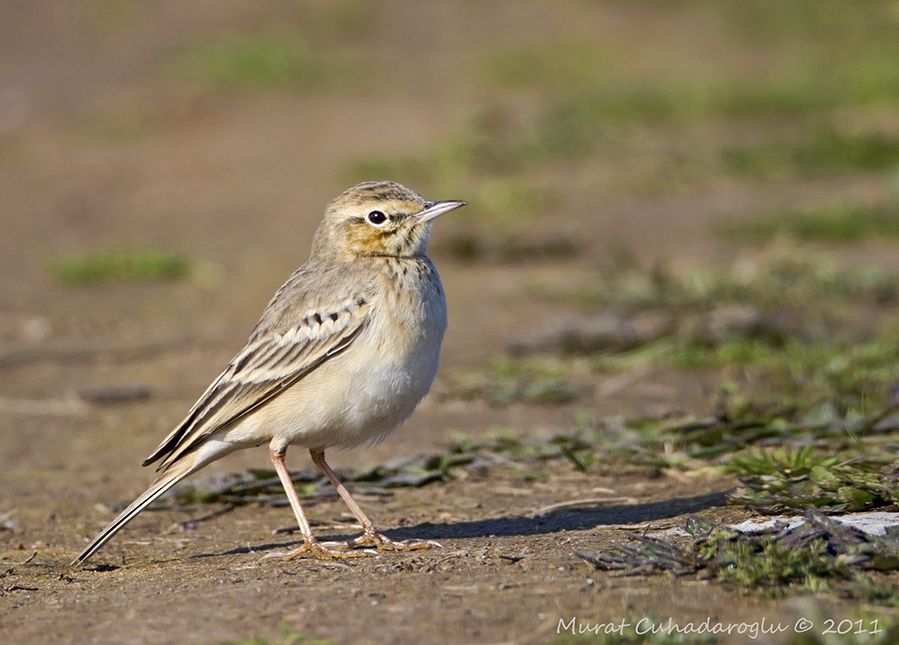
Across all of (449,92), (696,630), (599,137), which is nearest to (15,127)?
(449,92)

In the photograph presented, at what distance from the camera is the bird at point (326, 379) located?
602 cm

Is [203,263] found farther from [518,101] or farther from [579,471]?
[518,101]

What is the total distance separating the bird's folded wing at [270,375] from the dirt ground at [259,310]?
518 millimetres

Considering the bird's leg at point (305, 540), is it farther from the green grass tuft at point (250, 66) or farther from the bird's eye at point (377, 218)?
the green grass tuft at point (250, 66)

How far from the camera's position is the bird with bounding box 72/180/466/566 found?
237 inches

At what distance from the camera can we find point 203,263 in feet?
42.2

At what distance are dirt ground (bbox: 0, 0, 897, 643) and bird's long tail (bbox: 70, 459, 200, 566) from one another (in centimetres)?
14

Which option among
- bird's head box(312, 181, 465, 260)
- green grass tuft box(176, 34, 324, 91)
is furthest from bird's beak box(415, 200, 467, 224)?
green grass tuft box(176, 34, 324, 91)

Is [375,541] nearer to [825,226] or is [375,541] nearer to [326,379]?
[326,379]

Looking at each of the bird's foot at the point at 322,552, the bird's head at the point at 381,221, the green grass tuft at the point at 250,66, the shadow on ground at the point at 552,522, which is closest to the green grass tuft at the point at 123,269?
the bird's head at the point at 381,221

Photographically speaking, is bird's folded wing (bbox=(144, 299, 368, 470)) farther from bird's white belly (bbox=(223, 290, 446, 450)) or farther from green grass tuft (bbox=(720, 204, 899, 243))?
green grass tuft (bbox=(720, 204, 899, 243))

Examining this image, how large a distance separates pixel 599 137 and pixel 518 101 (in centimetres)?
255

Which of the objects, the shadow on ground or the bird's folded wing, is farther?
the shadow on ground

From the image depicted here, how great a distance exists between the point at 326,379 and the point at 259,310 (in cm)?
531
